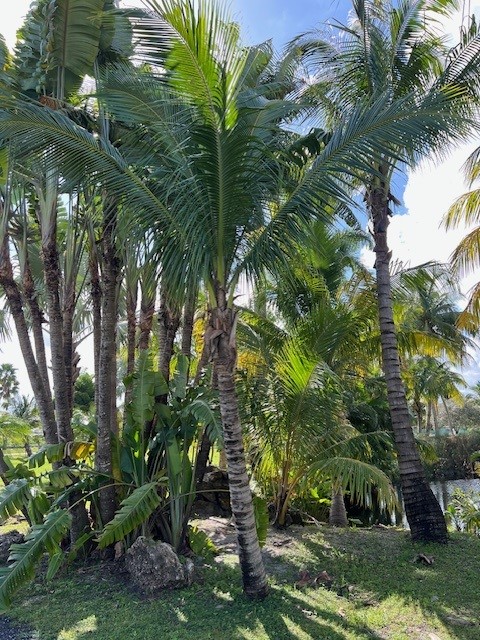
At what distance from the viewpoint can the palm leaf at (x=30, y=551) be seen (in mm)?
5223

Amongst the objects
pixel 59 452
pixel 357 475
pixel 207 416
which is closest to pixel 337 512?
pixel 357 475

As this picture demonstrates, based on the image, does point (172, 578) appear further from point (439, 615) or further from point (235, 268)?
point (235, 268)

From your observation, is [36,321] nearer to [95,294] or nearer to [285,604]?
[95,294]

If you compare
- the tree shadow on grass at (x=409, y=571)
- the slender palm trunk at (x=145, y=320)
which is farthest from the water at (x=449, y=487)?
the slender palm trunk at (x=145, y=320)

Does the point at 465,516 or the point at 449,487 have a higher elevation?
the point at 465,516

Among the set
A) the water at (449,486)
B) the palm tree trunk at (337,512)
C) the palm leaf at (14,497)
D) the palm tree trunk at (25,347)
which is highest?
the palm tree trunk at (25,347)

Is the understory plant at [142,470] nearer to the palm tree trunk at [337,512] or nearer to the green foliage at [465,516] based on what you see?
the palm tree trunk at [337,512]

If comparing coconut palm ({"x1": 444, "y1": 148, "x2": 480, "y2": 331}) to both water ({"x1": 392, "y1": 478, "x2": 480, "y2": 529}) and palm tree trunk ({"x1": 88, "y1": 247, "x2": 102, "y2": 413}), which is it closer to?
palm tree trunk ({"x1": 88, "y1": 247, "x2": 102, "y2": 413})

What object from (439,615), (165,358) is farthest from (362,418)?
(439,615)

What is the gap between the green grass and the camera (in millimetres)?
4797

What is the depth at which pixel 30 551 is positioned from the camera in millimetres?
5492

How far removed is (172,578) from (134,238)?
13.2ft

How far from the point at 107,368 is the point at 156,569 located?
8.77 feet

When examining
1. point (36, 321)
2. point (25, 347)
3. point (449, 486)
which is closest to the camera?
point (25, 347)
